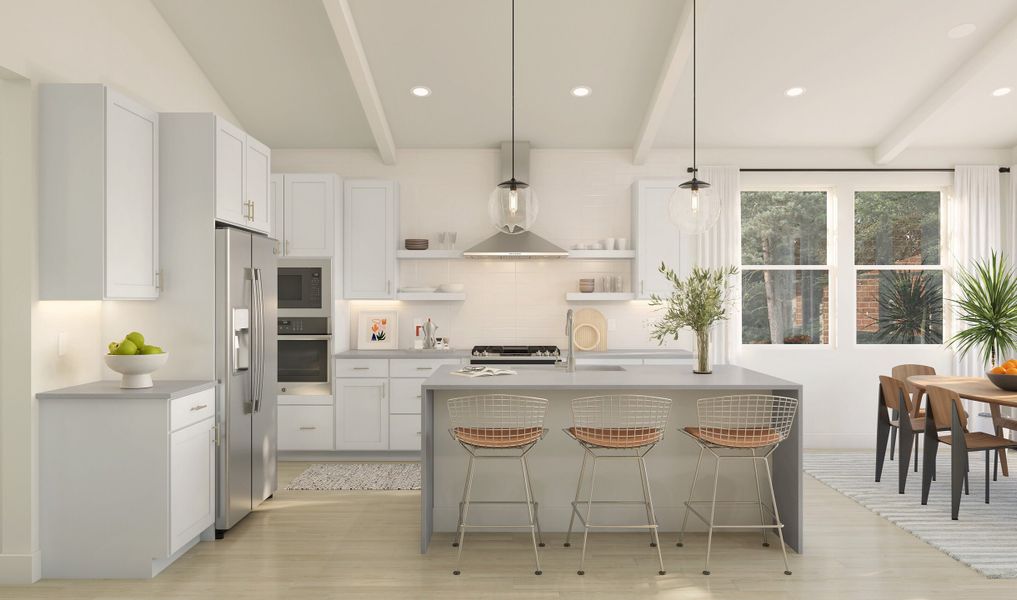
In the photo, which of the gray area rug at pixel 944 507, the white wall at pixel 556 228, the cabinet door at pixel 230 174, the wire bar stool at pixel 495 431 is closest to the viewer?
the wire bar stool at pixel 495 431

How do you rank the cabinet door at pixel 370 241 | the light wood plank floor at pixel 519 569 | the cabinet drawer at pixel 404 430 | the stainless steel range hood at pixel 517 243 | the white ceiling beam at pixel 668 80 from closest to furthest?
the light wood plank floor at pixel 519 569
the white ceiling beam at pixel 668 80
the cabinet drawer at pixel 404 430
the stainless steel range hood at pixel 517 243
the cabinet door at pixel 370 241

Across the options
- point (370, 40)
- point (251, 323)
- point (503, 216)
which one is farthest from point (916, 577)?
point (370, 40)

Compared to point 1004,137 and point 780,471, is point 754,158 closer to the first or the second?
point 1004,137

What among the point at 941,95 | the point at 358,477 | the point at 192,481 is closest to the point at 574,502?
the point at 192,481

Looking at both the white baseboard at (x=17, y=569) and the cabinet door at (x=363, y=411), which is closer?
the white baseboard at (x=17, y=569)

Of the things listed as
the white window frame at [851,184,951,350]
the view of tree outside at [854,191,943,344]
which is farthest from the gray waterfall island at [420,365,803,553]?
the view of tree outside at [854,191,943,344]

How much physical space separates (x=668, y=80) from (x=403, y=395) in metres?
3.59

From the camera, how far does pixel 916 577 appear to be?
3518mm

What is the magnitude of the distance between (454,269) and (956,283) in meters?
5.17

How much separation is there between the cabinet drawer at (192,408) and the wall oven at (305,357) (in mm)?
2110

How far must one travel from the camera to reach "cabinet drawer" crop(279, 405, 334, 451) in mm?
6176

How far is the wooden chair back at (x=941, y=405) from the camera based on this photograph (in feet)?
14.9

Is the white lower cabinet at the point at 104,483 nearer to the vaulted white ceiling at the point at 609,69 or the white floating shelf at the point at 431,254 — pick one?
the vaulted white ceiling at the point at 609,69

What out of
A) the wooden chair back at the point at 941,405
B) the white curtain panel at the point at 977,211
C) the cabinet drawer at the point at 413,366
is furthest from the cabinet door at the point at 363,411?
the white curtain panel at the point at 977,211
